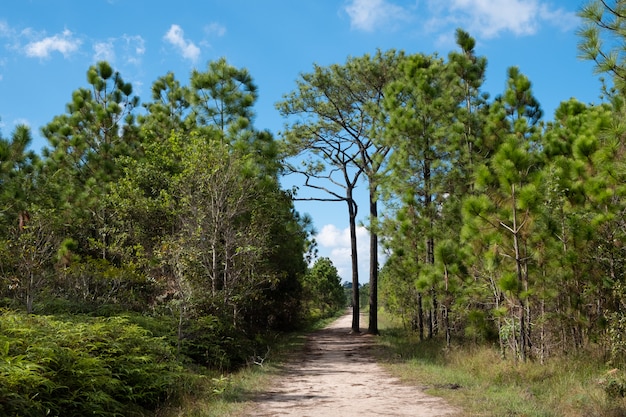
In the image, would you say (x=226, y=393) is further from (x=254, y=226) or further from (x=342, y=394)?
(x=254, y=226)

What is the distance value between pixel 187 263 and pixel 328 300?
41489 mm

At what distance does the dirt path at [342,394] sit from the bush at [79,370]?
154 cm

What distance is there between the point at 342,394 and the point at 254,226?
7146mm

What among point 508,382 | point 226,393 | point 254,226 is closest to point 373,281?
point 254,226

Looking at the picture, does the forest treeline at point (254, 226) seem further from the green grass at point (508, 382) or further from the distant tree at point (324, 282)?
the distant tree at point (324, 282)

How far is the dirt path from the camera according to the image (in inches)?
278

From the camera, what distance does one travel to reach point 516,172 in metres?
9.85

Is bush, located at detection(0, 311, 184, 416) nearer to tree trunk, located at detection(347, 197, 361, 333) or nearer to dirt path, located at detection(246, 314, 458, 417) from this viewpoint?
dirt path, located at detection(246, 314, 458, 417)

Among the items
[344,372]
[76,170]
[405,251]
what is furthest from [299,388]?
[76,170]

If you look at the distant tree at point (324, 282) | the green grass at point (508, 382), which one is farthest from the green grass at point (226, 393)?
the distant tree at point (324, 282)

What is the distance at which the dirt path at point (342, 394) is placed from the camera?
7.05 meters

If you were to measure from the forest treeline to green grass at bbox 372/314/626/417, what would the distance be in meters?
0.61

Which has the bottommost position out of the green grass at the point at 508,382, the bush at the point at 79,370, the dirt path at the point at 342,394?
the dirt path at the point at 342,394

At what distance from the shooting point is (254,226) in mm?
14812
